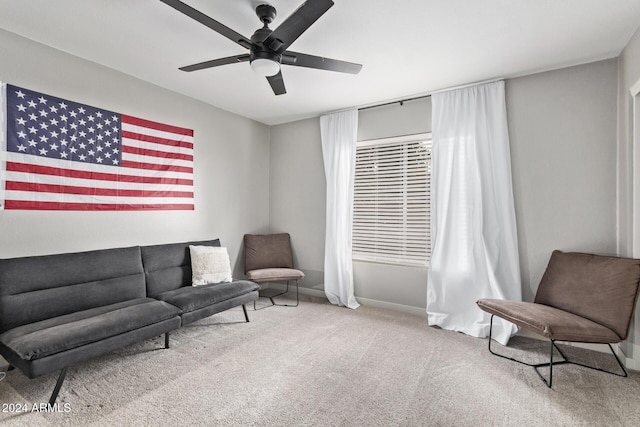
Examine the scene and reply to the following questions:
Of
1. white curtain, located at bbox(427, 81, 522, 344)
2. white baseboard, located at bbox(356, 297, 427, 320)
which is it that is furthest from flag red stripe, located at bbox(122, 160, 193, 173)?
white curtain, located at bbox(427, 81, 522, 344)

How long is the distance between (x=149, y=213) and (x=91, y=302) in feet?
3.50

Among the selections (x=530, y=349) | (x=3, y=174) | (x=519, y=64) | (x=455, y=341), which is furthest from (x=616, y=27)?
(x=3, y=174)

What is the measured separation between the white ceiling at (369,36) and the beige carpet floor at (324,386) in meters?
2.67

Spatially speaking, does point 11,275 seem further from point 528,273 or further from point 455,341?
point 528,273

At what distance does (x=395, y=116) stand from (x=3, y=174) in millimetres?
3915

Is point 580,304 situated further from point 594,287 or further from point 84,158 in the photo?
point 84,158

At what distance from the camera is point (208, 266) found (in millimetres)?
3441

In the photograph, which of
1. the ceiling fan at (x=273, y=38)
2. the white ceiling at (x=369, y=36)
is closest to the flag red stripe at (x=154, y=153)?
the white ceiling at (x=369, y=36)

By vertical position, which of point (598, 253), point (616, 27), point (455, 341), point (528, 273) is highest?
point (616, 27)

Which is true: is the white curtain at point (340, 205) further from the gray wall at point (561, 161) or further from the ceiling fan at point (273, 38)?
the ceiling fan at point (273, 38)

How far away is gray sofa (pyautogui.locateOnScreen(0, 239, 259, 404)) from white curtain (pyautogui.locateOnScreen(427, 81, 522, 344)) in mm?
2295

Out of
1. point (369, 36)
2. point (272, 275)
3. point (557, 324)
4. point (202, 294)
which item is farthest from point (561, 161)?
point (202, 294)

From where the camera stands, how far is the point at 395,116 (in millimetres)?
3887

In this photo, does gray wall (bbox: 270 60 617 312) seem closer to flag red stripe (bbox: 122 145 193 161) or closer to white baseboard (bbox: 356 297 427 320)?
white baseboard (bbox: 356 297 427 320)
